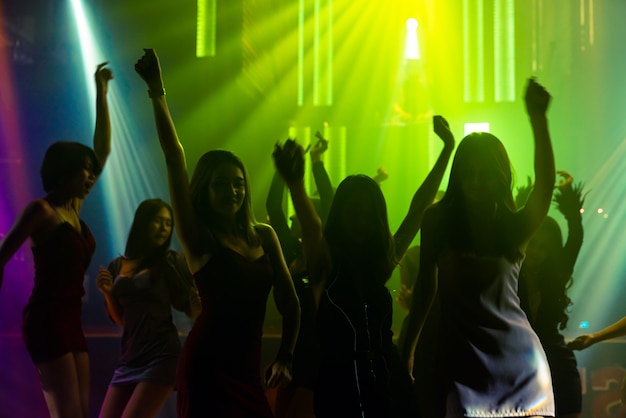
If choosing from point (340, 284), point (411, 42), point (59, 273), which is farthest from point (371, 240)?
A: point (411, 42)

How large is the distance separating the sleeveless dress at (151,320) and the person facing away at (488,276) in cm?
143

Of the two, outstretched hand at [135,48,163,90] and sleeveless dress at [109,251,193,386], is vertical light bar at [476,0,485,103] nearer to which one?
sleeveless dress at [109,251,193,386]

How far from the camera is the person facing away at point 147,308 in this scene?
2.84 meters

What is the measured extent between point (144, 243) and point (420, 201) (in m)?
1.41

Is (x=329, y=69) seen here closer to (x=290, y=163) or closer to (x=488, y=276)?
(x=290, y=163)

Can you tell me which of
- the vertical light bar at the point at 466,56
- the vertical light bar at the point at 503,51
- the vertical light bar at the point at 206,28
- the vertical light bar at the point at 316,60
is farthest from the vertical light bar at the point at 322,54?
the vertical light bar at the point at 503,51

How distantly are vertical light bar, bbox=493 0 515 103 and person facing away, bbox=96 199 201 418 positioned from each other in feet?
13.7

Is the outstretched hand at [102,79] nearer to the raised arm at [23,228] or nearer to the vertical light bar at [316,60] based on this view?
the raised arm at [23,228]

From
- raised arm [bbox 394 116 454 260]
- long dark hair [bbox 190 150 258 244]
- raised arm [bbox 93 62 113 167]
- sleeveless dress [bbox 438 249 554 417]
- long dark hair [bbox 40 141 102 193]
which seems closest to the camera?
sleeveless dress [bbox 438 249 554 417]

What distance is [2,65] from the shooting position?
5.90 metres

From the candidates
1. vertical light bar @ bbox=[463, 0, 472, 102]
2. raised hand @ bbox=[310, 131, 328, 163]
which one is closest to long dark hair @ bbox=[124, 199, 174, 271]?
raised hand @ bbox=[310, 131, 328, 163]

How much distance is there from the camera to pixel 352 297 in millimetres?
2037

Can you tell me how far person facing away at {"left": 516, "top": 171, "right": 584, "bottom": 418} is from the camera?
2619 mm

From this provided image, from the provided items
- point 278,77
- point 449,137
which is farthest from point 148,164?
point 449,137
